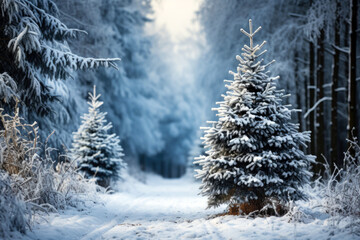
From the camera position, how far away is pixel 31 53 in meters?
7.79

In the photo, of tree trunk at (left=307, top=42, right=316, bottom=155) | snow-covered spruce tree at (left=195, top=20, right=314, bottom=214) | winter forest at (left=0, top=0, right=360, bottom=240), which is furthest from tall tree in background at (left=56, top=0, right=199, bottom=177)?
tree trunk at (left=307, top=42, right=316, bottom=155)

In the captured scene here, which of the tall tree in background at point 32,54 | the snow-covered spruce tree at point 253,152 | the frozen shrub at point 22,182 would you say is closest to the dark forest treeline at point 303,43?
the snow-covered spruce tree at point 253,152

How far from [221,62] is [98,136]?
7.49 meters

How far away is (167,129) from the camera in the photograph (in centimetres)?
3450

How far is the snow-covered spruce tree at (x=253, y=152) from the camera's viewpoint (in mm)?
6328

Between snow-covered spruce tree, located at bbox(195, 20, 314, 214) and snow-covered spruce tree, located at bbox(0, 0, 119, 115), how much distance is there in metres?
3.58

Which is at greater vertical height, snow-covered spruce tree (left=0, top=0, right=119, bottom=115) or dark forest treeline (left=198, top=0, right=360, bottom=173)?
dark forest treeline (left=198, top=0, right=360, bottom=173)

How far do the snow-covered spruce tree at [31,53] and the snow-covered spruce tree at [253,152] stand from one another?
3577 millimetres

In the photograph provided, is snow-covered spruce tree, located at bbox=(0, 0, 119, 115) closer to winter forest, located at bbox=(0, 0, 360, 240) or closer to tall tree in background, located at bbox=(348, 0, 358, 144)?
winter forest, located at bbox=(0, 0, 360, 240)

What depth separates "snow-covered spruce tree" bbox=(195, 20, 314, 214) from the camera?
6328 mm

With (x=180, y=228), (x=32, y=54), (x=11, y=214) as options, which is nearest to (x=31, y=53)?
(x=32, y=54)

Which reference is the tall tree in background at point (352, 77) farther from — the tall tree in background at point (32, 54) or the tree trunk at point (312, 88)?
the tall tree in background at point (32, 54)

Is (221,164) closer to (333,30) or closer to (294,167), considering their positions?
(294,167)

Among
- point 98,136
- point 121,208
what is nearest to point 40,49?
point 121,208
